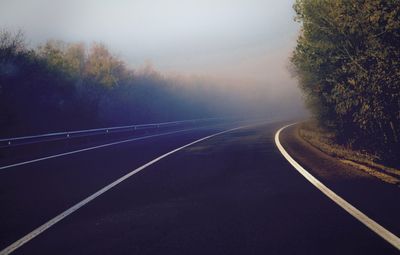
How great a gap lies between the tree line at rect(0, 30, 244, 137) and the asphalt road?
60.4ft

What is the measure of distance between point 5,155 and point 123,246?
46.6 ft

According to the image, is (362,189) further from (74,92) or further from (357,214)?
(74,92)

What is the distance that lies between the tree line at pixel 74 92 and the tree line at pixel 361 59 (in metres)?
19.7

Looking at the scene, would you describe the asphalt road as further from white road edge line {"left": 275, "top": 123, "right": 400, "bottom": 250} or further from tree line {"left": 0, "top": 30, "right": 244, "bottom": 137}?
tree line {"left": 0, "top": 30, "right": 244, "bottom": 137}

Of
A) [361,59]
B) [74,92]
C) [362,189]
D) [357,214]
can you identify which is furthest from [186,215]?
[74,92]

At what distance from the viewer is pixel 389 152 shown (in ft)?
50.2

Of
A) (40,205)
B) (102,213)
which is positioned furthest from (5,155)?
(102,213)

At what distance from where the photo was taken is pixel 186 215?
5.18 m

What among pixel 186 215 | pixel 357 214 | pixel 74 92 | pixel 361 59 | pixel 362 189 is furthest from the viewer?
pixel 74 92

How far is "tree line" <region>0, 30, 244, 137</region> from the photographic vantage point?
25.3 m

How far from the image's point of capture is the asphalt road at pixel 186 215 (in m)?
3.99

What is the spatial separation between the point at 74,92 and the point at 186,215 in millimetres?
30599

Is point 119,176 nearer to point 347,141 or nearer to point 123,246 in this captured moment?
point 123,246

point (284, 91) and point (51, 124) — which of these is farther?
point (284, 91)
